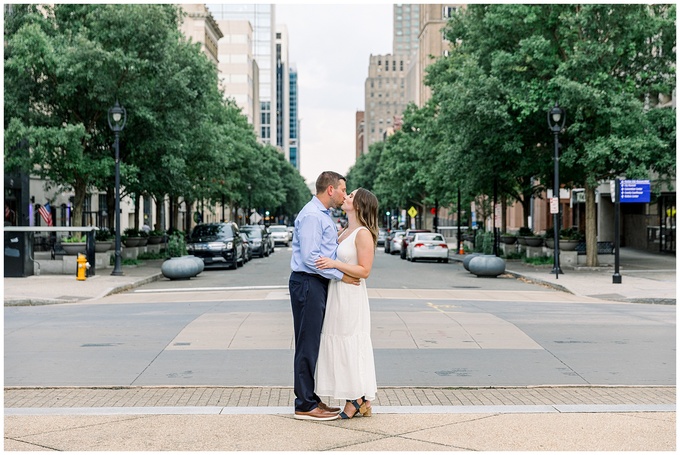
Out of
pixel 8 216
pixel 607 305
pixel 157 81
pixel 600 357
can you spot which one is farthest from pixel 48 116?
pixel 600 357

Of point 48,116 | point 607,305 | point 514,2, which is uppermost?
point 514,2

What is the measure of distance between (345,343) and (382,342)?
4980 millimetres

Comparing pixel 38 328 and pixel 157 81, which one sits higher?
pixel 157 81

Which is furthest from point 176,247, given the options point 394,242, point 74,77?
point 394,242

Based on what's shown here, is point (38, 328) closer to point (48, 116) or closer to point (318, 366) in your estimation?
A: point (318, 366)

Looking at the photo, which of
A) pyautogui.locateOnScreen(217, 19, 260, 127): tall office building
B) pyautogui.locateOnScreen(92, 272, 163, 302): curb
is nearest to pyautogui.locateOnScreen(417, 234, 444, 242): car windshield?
pyautogui.locateOnScreen(92, 272, 163, 302): curb

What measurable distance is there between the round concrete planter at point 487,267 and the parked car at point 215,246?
964 centimetres

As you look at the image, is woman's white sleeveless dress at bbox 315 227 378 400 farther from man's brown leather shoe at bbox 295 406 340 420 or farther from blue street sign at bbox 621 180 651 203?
blue street sign at bbox 621 180 651 203

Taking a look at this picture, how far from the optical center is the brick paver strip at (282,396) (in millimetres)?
7930

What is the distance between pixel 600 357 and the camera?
10.8 meters

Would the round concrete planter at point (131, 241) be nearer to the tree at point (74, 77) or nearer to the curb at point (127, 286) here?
the tree at point (74, 77)

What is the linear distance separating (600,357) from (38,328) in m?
8.50

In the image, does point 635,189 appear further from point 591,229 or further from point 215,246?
point 215,246

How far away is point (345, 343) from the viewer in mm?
7004
